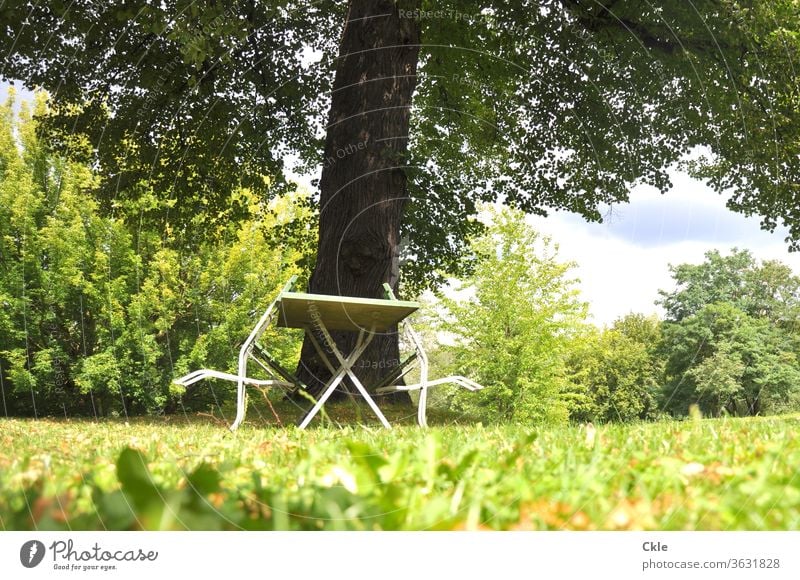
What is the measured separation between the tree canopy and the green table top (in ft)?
6.57

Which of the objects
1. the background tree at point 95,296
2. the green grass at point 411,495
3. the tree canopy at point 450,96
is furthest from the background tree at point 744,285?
the background tree at point 95,296

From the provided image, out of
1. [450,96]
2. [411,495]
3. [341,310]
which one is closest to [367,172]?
[341,310]

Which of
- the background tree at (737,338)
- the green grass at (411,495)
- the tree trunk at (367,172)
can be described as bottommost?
the green grass at (411,495)

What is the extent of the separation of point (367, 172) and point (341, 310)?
274 centimetres

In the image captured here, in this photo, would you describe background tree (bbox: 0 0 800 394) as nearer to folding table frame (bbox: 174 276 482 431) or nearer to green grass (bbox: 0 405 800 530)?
folding table frame (bbox: 174 276 482 431)

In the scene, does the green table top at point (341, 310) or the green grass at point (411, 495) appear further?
the green table top at point (341, 310)

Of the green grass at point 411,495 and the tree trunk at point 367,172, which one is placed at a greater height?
the tree trunk at point 367,172

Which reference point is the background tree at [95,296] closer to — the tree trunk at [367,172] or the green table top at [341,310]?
the green table top at [341,310]

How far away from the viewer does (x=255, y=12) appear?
9.38 m

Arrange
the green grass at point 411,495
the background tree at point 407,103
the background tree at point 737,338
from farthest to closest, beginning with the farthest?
the background tree at point 407,103 → the background tree at point 737,338 → the green grass at point 411,495

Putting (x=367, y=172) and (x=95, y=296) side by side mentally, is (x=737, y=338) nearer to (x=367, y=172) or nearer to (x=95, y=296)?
(x=367, y=172)

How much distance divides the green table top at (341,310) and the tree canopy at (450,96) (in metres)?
2.00

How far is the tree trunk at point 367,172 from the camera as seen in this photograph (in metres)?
7.67
